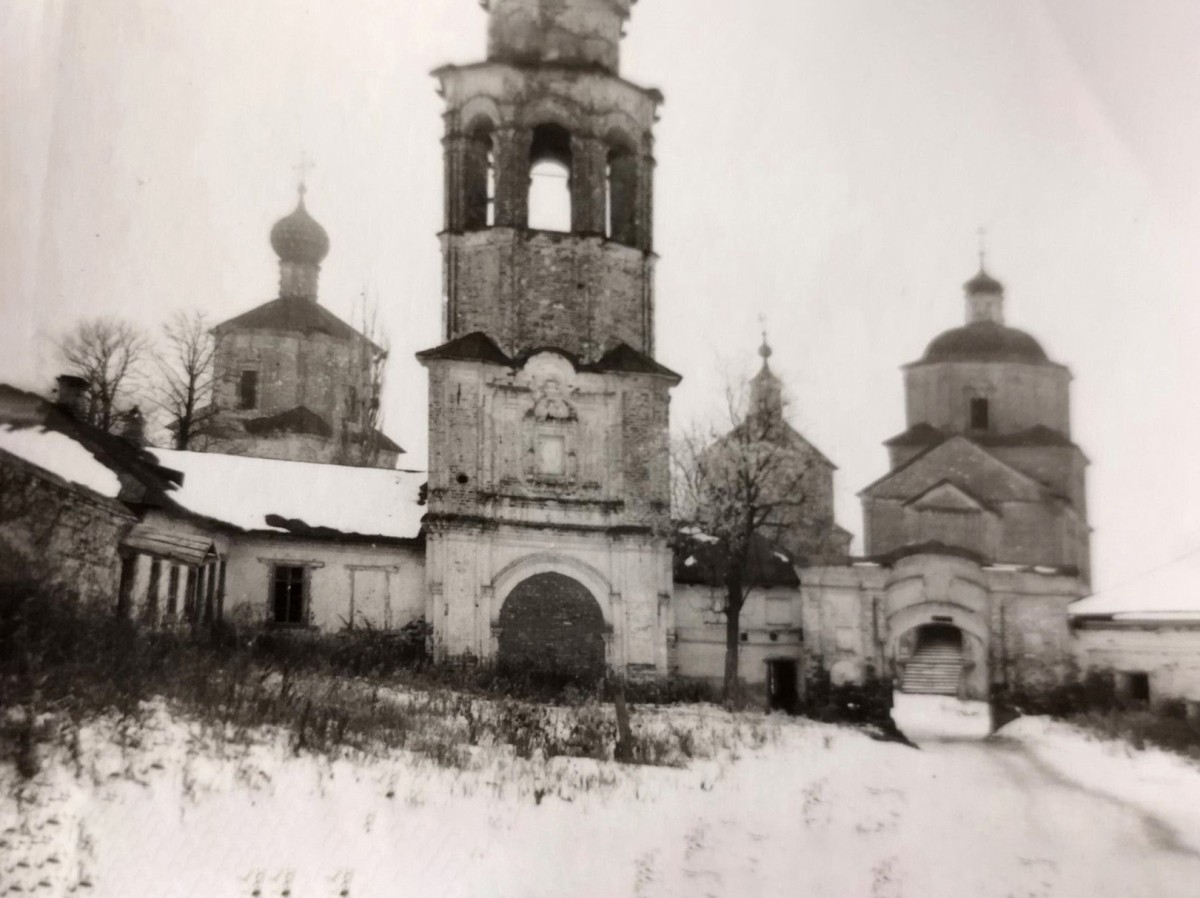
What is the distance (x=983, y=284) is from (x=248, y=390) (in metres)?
5.92

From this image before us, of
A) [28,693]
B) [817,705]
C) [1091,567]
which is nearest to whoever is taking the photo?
[28,693]

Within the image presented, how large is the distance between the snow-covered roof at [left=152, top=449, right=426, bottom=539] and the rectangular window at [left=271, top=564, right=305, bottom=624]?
1.50 ft

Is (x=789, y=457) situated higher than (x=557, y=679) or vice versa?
(x=789, y=457)

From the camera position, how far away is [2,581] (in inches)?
226

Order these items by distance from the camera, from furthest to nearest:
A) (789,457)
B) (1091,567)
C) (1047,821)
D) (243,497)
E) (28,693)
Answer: (243,497) → (789,457) → (1091,567) → (1047,821) → (28,693)

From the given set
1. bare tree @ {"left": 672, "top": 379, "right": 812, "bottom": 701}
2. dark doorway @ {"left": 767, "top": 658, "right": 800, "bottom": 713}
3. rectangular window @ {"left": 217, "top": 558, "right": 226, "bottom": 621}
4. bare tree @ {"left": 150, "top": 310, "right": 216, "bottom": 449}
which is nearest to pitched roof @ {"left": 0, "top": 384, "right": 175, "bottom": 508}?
bare tree @ {"left": 150, "top": 310, "right": 216, "bottom": 449}

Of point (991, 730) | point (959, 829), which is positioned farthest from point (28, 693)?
point (991, 730)

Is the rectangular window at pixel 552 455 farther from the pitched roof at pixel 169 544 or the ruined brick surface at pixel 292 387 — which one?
the pitched roof at pixel 169 544

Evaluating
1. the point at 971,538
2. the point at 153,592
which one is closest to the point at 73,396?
the point at 153,592

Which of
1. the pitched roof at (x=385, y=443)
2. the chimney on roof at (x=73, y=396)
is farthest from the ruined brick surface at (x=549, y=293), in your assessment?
the chimney on roof at (x=73, y=396)

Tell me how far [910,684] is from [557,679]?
2772mm

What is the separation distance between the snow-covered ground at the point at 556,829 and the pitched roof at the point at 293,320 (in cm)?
258

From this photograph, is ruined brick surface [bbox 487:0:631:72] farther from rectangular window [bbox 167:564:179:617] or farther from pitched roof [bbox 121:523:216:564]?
rectangular window [bbox 167:564:179:617]

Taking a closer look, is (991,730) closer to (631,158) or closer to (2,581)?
(2,581)
